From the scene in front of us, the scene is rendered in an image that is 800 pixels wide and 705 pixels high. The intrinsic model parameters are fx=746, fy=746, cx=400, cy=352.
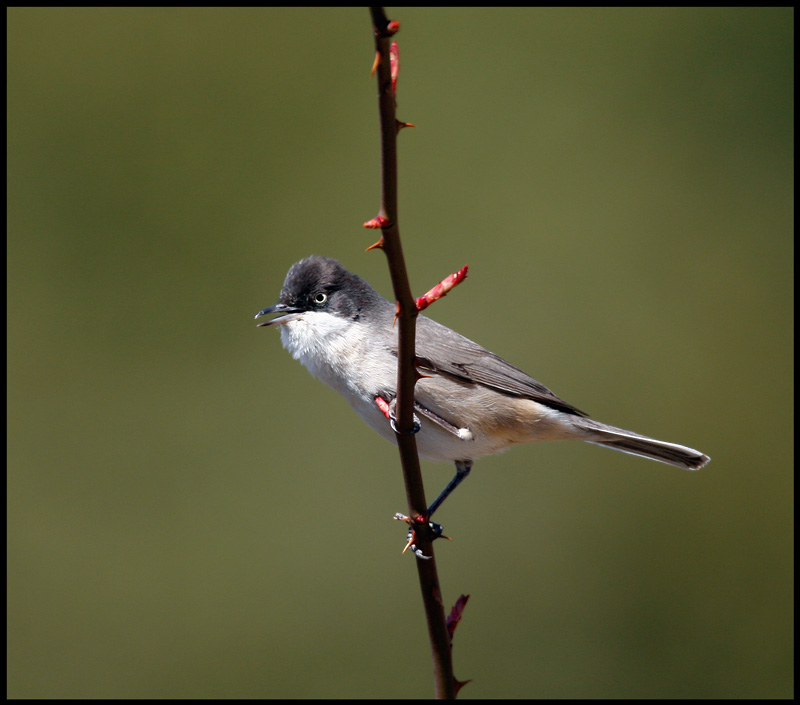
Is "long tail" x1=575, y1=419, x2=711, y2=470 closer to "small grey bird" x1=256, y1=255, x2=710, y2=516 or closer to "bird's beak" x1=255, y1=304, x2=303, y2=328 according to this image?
"small grey bird" x1=256, y1=255, x2=710, y2=516

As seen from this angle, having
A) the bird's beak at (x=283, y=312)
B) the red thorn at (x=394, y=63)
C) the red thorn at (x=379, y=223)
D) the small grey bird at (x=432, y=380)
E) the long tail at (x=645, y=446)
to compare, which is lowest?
the long tail at (x=645, y=446)

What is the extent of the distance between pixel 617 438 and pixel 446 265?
10.2 ft

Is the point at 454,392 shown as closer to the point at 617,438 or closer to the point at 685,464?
the point at 617,438

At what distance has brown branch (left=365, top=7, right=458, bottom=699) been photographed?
54.9 inches

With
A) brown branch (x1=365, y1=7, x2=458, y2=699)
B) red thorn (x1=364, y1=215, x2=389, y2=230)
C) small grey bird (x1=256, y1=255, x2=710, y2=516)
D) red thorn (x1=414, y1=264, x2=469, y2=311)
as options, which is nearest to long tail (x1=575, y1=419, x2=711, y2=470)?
small grey bird (x1=256, y1=255, x2=710, y2=516)

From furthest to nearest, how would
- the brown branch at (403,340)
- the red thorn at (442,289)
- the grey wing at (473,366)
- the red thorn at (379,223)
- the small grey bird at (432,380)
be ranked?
the grey wing at (473,366), the small grey bird at (432,380), the red thorn at (442,289), the red thorn at (379,223), the brown branch at (403,340)

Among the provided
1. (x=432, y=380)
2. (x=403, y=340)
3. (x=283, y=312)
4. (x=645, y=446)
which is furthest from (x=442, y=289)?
(x=645, y=446)

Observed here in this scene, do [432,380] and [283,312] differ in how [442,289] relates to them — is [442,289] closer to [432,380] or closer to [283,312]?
[432,380]

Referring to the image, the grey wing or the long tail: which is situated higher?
the grey wing

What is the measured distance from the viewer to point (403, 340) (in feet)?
6.02

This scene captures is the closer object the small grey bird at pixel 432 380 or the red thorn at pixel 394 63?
the red thorn at pixel 394 63

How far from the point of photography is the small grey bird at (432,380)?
3.22 meters

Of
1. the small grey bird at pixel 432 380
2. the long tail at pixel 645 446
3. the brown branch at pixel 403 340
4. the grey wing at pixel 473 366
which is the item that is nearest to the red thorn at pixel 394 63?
the brown branch at pixel 403 340

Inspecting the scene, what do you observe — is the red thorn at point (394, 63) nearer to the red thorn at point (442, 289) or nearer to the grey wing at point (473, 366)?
the red thorn at point (442, 289)
